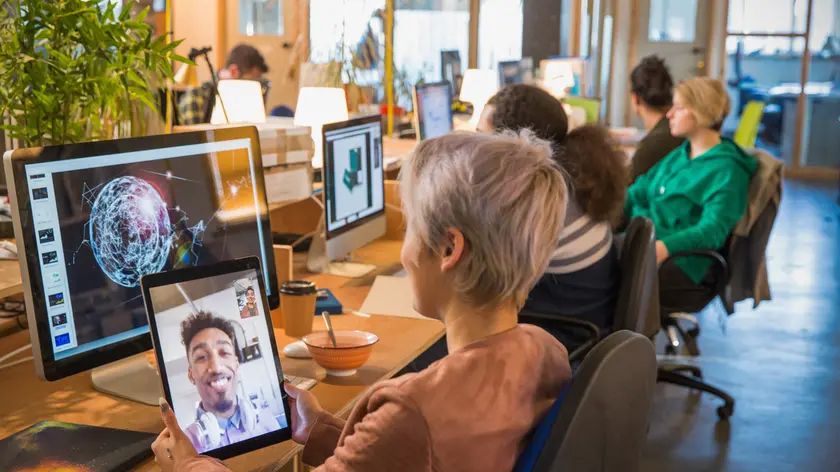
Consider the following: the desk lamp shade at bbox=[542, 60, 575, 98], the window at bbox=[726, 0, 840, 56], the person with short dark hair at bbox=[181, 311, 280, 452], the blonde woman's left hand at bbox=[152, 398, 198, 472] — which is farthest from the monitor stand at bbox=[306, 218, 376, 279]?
the window at bbox=[726, 0, 840, 56]

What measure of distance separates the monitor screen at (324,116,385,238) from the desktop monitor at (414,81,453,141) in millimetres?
1453

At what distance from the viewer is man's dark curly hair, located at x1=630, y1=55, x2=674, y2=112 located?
507cm

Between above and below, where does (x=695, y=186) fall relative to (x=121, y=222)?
below

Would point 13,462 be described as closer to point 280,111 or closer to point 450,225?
point 450,225

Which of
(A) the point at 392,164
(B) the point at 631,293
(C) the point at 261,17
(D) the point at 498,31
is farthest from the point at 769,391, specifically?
(D) the point at 498,31

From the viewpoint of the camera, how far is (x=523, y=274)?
1.32 m

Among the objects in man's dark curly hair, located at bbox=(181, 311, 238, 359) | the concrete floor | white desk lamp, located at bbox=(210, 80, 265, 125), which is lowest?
the concrete floor

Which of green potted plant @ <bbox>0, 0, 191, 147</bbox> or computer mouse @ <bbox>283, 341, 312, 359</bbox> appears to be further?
computer mouse @ <bbox>283, 341, 312, 359</bbox>

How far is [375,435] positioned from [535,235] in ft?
1.12

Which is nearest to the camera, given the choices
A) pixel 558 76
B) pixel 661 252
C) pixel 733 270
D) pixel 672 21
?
pixel 661 252

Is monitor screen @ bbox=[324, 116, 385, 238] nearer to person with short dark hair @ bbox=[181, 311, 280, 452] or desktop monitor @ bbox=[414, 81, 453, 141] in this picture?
person with short dark hair @ bbox=[181, 311, 280, 452]

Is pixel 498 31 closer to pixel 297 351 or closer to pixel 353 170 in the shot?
pixel 353 170

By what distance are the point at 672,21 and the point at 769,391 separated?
793 centimetres

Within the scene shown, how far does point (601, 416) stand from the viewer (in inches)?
46.9
